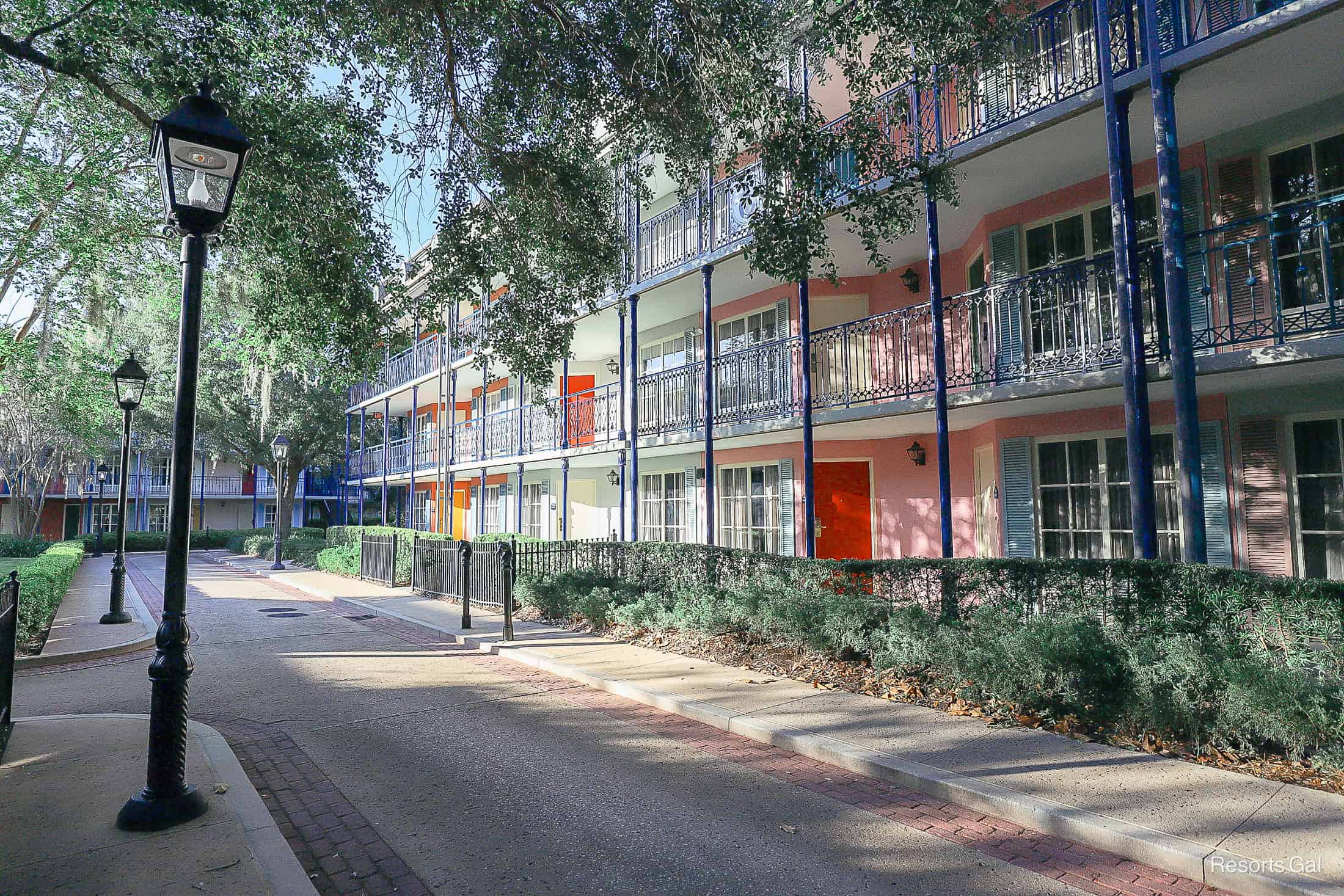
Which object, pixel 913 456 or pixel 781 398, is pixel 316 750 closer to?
pixel 781 398

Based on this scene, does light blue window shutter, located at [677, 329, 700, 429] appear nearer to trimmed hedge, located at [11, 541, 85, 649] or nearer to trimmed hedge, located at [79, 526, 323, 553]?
trimmed hedge, located at [11, 541, 85, 649]

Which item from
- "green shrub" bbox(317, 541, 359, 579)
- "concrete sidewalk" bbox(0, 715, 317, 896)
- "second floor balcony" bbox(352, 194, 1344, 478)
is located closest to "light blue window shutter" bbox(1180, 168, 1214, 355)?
"second floor balcony" bbox(352, 194, 1344, 478)

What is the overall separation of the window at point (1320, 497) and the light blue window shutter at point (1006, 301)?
305 centimetres

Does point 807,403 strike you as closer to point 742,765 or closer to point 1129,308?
point 1129,308

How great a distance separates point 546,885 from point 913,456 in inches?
414

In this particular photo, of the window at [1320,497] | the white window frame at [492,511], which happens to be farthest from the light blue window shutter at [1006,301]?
the white window frame at [492,511]

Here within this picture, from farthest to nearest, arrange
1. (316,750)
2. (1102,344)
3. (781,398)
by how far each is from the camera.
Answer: (781,398), (1102,344), (316,750)

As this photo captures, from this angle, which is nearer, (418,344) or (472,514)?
(418,344)

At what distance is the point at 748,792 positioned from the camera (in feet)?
16.5

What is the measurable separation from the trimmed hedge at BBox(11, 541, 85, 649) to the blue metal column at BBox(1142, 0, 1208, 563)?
458 inches

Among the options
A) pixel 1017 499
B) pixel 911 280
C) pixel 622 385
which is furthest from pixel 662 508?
pixel 1017 499

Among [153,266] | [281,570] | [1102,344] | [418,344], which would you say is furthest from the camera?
[418,344]

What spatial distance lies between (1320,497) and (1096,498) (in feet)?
7.92

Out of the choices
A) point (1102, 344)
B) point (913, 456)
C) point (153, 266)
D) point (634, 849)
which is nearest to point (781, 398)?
point (913, 456)
